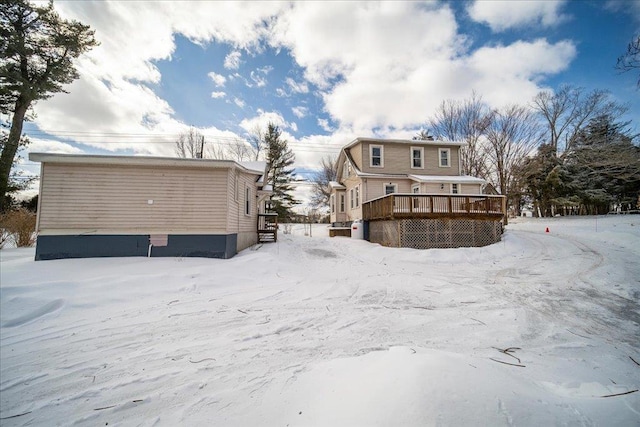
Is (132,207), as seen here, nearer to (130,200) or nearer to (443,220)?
(130,200)

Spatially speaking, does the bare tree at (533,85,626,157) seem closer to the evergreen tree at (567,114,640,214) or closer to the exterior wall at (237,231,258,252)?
the evergreen tree at (567,114,640,214)

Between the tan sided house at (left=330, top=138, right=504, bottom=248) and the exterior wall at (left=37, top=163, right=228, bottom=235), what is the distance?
7.79 m

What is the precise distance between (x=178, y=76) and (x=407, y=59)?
11.1 meters

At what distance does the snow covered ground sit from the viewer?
1.89 meters

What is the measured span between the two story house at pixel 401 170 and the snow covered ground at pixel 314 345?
979 centimetres

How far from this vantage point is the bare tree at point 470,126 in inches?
866

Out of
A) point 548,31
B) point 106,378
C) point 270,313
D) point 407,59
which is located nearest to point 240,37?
point 407,59

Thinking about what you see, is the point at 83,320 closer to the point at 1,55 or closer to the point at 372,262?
the point at 372,262

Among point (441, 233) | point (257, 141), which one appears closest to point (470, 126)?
point (441, 233)

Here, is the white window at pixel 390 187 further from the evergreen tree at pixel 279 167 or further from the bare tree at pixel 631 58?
the evergreen tree at pixel 279 167

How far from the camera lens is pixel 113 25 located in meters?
8.51

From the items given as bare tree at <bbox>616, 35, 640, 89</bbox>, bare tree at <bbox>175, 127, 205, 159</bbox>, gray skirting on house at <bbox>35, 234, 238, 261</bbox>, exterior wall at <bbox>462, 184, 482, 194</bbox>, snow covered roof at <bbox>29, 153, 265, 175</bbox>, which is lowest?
gray skirting on house at <bbox>35, 234, 238, 261</bbox>

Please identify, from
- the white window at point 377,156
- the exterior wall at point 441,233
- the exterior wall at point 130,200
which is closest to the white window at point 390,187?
the white window at point 377,156

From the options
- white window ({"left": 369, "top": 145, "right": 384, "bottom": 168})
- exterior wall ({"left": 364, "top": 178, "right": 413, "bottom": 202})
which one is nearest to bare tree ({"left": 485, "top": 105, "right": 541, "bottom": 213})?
exterior wall ({"left": 364, "top": 178, "right": 413, "bottom": 202})
